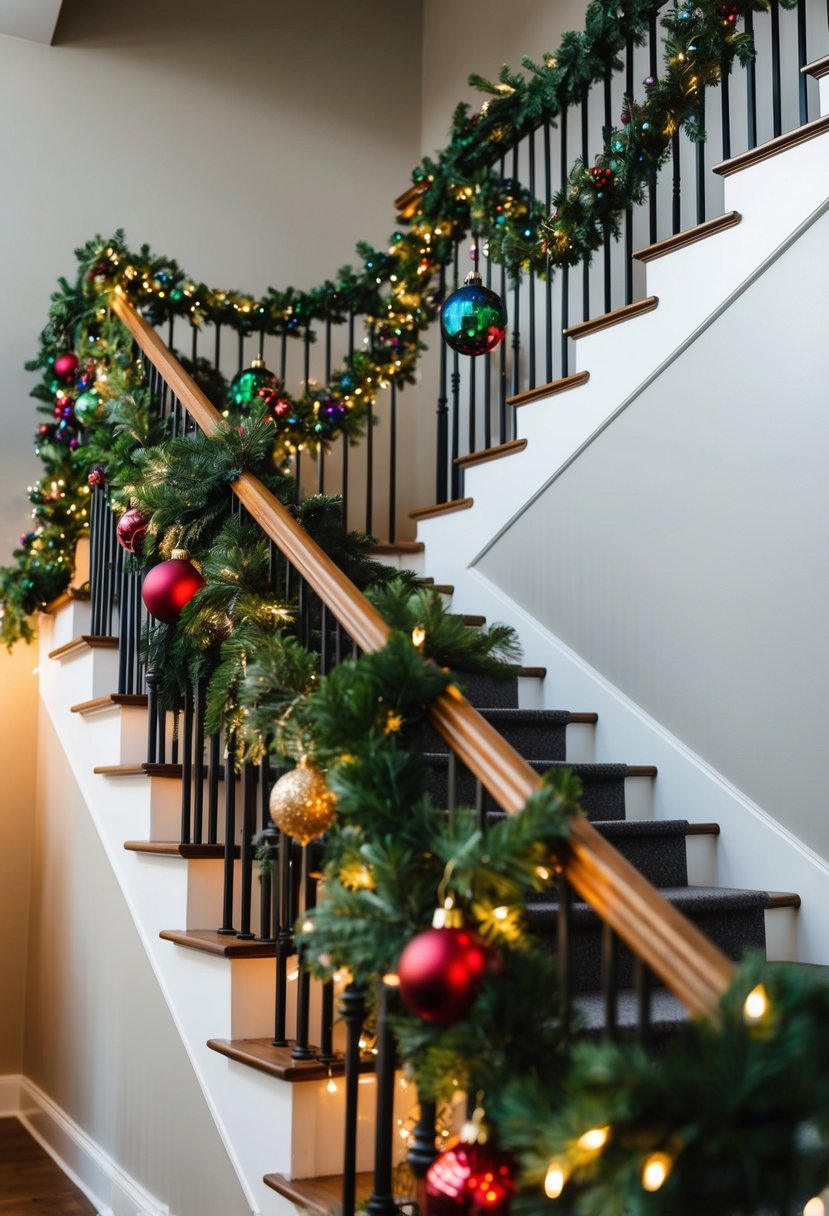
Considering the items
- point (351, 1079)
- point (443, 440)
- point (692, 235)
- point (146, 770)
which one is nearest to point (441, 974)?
point (351, 1079)

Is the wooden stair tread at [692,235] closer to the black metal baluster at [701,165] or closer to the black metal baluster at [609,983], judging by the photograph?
the black metal baluster at [701,165]

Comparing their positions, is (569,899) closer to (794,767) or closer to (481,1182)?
(481,1182)

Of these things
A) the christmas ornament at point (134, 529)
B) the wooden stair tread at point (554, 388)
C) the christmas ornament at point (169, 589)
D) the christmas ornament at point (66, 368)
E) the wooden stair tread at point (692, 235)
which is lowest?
the christmas ornament at point (169, 589)

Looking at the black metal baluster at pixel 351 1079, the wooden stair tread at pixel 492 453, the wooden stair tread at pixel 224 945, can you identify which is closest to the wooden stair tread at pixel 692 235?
A: the wooden stair tread at pixel 492 453

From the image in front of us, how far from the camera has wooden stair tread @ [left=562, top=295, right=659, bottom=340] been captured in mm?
3514

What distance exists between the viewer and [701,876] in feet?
10.2

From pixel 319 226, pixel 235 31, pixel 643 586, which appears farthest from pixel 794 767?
pixel 235 31

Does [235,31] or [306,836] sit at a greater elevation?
[235,31]

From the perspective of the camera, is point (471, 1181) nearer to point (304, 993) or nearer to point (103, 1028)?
point (304, 993)

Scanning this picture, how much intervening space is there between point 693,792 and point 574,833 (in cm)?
187

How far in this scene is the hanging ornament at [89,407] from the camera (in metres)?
3.51

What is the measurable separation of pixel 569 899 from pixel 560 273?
4.08m

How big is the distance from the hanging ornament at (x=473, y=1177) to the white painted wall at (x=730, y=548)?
1.70 m

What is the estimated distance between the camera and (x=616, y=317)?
3.63 m
